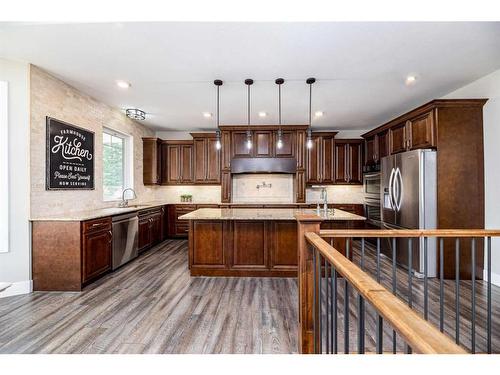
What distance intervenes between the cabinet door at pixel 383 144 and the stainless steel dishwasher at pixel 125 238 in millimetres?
4853

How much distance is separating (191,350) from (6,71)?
3.73 metres

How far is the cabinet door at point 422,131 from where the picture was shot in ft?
11.7

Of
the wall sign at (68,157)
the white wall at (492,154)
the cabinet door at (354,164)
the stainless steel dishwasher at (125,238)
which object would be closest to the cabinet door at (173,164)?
the stainless steel dishwasher at (125,238)

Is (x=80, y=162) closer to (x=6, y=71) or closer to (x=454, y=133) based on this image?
(x=6, y=71)

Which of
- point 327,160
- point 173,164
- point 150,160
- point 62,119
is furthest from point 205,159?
point 62,119

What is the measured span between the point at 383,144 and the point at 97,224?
518cm

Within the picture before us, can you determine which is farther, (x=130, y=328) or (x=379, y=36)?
(x=379, y=36)

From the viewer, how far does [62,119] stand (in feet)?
11.7

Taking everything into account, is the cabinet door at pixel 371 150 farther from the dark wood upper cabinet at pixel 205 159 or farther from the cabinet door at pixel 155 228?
the cabinet door at pixel 155 228

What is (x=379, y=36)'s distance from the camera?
2.47m

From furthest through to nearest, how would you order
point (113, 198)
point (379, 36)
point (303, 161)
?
point (303, 161), point (113, 198), point (379, 36)
